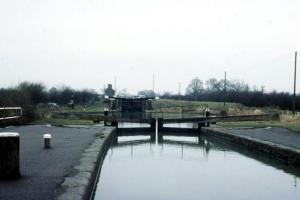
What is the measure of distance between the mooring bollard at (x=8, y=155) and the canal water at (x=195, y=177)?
5.91ft

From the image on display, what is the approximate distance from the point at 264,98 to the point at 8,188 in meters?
55.8

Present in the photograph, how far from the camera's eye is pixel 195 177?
434 inches

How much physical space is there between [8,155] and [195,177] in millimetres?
5206

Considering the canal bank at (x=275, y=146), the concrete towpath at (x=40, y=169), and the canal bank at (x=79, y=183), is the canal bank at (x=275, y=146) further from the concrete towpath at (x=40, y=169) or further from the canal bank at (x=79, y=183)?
the concrete towpath at (x=40, y=169)

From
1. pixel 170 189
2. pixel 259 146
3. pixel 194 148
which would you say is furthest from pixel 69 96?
pixel 170 189

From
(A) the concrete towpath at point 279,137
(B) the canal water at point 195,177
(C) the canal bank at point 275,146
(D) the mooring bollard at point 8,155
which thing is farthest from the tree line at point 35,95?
(D) the mooring bollard at point 8,155

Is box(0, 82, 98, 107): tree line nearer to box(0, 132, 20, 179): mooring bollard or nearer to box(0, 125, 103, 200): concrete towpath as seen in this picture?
box(0, 125, 103, 200): concrete towpath

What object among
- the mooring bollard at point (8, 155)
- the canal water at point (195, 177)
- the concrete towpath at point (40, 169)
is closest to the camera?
the concrete towpath at point (40, 169)

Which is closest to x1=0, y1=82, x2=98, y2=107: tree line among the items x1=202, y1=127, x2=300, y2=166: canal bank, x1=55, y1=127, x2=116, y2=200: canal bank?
x1=202, y1=127, x2=300, y2=166: canal bank

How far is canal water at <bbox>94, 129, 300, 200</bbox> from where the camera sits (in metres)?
8.97

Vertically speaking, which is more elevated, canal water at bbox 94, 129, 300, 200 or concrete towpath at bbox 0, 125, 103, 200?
concrete towpath at bbox 0, 125, 103, 200

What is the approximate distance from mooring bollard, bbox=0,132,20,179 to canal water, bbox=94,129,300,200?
180cm

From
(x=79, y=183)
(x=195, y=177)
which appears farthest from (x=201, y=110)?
(x=79, y=183)

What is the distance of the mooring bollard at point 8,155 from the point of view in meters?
7.28
